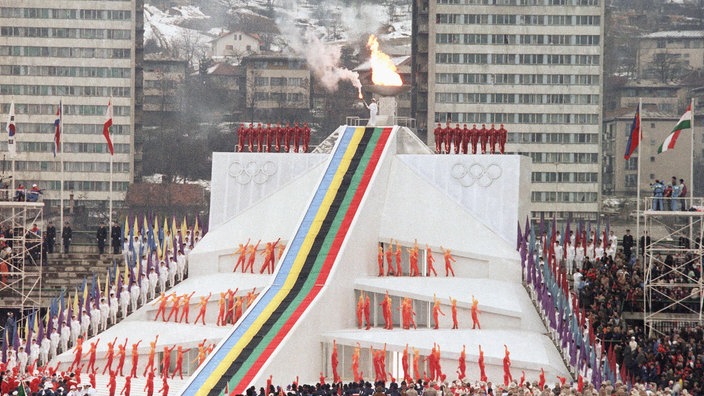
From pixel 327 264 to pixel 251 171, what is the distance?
8.06 metres

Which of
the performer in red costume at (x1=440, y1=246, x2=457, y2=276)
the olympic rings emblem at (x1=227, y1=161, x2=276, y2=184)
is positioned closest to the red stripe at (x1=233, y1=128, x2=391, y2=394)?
the performer in red costume at (x1=440, y1=246, x2=457, y2=276)

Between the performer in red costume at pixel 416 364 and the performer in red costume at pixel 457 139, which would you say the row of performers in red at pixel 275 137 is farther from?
the performer in red costume at pixel 416 364

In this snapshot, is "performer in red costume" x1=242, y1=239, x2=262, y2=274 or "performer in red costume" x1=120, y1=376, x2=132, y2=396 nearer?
"performer in red costume" x1=120, y1=376, x2=132, y2=396

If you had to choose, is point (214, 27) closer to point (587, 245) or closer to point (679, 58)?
point (679, 58)

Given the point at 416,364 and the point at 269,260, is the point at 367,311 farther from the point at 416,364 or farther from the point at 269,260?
the point at 269,260

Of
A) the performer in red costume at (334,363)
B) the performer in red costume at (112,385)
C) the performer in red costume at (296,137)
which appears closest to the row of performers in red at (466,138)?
the performer in red costume at (296,137)

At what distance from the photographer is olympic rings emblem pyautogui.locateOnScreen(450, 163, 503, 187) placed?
60.9 meters

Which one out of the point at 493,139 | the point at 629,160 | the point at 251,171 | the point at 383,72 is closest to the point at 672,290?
the point at 493,139

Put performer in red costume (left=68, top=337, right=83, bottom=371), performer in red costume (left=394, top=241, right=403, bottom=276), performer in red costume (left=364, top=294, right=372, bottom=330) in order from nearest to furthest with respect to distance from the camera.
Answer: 1. performer in red costume (left=68, top=337, right=83, bottom=371)
2. performer in red costume (left=364, top=294, right=372, bottom=330)
3. performer in red costume (left=394, top=241, right=403, bottom=276)

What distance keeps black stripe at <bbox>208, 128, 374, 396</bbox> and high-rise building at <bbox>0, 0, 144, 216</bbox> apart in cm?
5347

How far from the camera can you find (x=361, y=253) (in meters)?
57.4

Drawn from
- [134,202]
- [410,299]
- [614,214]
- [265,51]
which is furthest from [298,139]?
[265,51]

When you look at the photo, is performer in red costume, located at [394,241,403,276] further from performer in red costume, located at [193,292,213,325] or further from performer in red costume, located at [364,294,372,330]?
performer in red costume, located at [193,292,213,325]

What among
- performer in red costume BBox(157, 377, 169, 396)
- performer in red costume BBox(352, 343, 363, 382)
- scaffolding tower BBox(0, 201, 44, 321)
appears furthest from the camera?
scaffolding tower BBox(0, 201, 44, 321)
